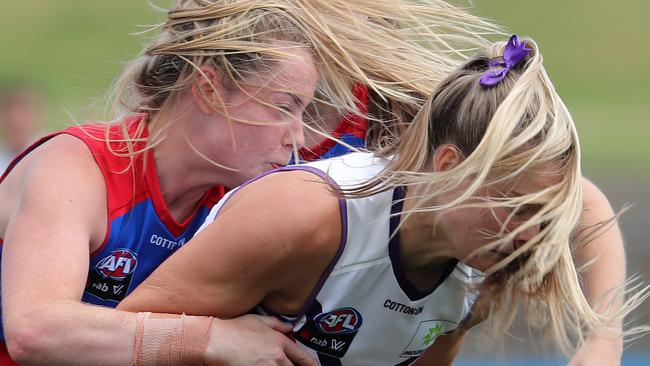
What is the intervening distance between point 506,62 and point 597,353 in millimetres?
802

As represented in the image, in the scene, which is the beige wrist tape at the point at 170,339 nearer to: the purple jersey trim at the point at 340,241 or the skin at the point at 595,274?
the purple jersey trim at the point at 340,241

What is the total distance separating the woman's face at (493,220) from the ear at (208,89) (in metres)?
0.83

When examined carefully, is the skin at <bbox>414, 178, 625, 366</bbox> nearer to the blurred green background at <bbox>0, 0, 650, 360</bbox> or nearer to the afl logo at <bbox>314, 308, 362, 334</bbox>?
the afl logo at <bbox>314, 308, 362, 334</bbox>

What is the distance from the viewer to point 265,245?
2.79 meters

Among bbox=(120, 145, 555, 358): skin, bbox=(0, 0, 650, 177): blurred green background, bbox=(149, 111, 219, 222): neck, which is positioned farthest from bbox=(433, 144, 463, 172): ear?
bbox=(0, 0, 650, 177): blurred green background

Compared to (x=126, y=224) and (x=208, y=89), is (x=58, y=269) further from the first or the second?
(x=208, y=89)

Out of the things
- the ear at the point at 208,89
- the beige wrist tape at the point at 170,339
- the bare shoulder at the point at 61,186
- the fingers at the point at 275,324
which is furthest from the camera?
the ear at the point at 208,89

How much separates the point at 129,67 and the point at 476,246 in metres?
1.36

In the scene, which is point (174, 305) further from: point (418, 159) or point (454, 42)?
point (454, 42)

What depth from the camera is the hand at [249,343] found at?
287 centimetres

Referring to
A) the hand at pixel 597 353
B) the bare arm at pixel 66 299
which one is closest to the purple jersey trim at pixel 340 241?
the bare arm at pixel 66 299

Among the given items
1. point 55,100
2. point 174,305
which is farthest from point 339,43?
point 55,100

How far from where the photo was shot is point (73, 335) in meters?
2.91

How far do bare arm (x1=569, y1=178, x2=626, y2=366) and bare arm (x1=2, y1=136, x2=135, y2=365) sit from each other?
124 centimetres
